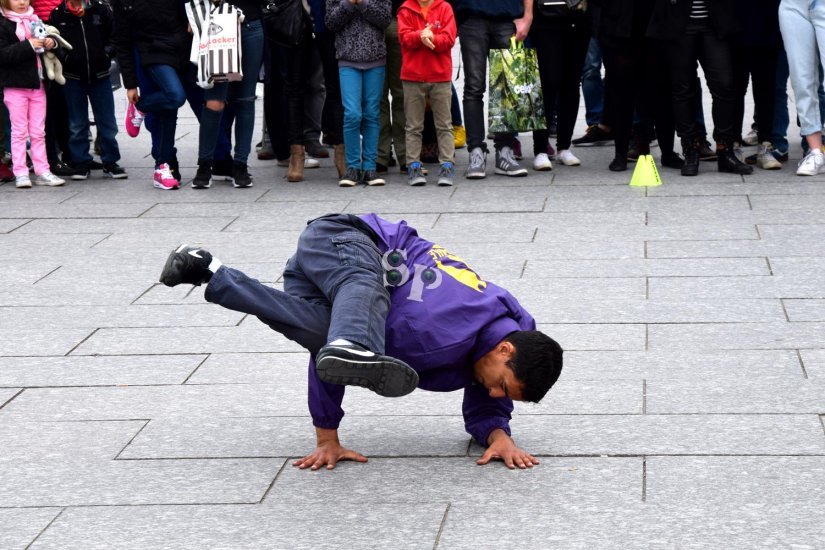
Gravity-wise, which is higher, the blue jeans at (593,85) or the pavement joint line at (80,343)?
the blue jeans at (593,85)

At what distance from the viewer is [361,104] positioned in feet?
30.0

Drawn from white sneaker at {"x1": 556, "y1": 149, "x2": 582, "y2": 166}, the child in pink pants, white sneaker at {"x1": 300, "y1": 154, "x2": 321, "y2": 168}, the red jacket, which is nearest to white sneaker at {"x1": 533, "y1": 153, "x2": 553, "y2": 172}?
white sneaker at {"x1": 556, "y1": 149, "x2": 582, "y2": 166}

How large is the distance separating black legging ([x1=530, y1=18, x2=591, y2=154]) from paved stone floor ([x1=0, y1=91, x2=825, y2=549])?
122 centimetres

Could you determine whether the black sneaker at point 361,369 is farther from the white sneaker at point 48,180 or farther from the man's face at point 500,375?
the white sneaker at point 48,180

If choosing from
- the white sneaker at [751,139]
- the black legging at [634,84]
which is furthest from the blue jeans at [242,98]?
the white sneaker at [751,139]

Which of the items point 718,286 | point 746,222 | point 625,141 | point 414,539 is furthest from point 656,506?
point 625,141

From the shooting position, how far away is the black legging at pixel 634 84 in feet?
30.1

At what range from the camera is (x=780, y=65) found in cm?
951

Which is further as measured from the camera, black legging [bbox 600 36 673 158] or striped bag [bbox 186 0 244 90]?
black legging [bbox 600 36 673 158]

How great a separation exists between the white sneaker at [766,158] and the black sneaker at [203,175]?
3.92 meters

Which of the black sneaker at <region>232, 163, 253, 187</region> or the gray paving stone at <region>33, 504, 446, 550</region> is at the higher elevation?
the gray paving stone at <region>33, 504, 446, 550</region>

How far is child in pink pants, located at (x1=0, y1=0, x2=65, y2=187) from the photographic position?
9.22m

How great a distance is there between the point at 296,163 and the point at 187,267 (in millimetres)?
5565

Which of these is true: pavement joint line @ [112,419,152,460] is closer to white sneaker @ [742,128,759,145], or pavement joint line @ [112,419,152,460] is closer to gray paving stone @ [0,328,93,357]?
gray paving stone @ [0,328,93,357]
